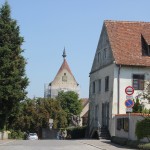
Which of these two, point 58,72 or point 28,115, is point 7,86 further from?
point 58,72

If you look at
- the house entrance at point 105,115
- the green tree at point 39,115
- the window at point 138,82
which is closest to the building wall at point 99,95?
the house entrance at point 105,115

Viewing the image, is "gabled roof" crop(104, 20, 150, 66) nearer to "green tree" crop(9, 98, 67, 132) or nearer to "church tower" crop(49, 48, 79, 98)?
"green tree" crop(9, 98, 67, 132)

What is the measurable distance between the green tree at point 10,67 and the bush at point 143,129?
17.4 m

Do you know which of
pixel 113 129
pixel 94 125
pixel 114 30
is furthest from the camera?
pixel 94 125

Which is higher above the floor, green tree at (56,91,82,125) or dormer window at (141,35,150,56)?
dormer window at (141,35,150,56)

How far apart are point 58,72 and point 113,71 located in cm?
8241

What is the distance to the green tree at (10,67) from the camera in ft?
144

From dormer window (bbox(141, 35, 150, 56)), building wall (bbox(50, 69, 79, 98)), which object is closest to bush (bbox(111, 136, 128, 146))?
dormer window (bbox(141, 35, 150, 56))

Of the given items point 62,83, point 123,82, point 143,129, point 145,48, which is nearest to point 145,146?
point 143,129

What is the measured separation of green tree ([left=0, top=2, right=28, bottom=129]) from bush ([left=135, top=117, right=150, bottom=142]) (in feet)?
57.0

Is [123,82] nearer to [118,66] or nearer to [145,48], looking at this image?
[118,66]

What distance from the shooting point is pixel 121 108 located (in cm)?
4388

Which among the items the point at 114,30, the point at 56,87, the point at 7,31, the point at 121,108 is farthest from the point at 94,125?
the point at 56,87

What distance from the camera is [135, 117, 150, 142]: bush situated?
28916 mm
